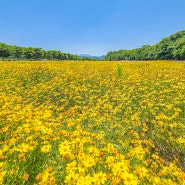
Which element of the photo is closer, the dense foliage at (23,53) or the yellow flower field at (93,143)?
the yellow flower field at (93,143)

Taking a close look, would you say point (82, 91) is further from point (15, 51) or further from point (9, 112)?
point (15, 51)

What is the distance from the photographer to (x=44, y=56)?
10356 centimetres

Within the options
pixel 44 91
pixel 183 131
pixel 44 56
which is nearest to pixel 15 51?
pixel 44 56

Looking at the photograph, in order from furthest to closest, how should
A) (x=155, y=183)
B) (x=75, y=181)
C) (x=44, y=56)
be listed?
(x=44, y=56), (x=155, y=183), (x=75, y=181)

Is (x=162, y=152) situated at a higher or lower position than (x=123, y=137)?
lower

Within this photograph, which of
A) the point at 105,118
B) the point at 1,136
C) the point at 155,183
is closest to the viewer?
the point at 155,183

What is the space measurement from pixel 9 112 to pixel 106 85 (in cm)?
617

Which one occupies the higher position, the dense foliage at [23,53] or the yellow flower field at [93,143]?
the yellow flower field at [93,143]

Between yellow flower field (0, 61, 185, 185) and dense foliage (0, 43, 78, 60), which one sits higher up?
yellow flower field (0, 61, 185, 185)

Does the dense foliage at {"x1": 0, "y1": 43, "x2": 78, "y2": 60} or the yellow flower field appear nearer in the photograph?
the yellow flower field

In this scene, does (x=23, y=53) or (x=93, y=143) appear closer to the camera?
(x=93, y=143)

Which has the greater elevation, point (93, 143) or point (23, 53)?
point (93, 143)

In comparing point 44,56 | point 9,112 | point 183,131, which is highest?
point 9,112

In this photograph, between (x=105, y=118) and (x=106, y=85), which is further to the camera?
(x=106, y=85)
